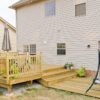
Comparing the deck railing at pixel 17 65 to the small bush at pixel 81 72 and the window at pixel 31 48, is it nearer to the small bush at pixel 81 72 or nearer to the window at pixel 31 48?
the small bush at pixel 81 72

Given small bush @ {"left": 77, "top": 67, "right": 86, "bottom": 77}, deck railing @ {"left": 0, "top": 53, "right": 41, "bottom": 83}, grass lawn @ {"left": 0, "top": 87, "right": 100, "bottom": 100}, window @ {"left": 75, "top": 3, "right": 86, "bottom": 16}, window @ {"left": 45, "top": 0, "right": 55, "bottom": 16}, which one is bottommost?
grass lawn @ {"left": 0, "top": 87, "right": 100, "bottom": 100}

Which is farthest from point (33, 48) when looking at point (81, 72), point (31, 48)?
point (81, 72)

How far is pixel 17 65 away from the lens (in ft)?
29.1

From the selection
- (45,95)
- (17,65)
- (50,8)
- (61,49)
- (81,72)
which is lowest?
(45,95)

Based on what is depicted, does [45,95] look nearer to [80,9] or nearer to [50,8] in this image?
[80,9]

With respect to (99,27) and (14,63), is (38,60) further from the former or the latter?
(99,27)

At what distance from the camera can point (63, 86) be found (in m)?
9.15

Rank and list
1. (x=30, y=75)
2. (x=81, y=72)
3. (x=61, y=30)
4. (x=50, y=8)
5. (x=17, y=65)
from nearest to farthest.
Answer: (x=17, y=65) → (x=30, y=75) → (x=81, y=72) → (x=61, y=30) → (x=50, y=8)

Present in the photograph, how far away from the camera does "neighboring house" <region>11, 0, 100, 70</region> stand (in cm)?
1139

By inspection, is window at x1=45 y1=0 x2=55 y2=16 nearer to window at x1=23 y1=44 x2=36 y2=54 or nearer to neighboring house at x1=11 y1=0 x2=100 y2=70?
neighboring house at x1=11 y1=0 x2=100 y2=70

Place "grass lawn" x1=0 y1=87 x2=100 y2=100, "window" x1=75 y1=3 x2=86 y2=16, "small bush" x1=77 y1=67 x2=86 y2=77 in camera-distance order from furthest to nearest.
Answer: "window" x1=75 y1=3 x2=86 y2=16 < "small bush" x1=77 y1=67 x2=86 y2=77 < "grass lawn" x1=0 y1=87 x2=100 y2=100

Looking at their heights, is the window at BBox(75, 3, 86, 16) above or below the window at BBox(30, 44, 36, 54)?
above

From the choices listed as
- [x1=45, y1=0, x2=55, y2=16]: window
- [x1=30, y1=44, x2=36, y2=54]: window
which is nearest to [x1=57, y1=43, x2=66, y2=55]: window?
[x1=45, y1=0, x2=55, y2=16]: window

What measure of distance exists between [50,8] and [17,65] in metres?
6.16
